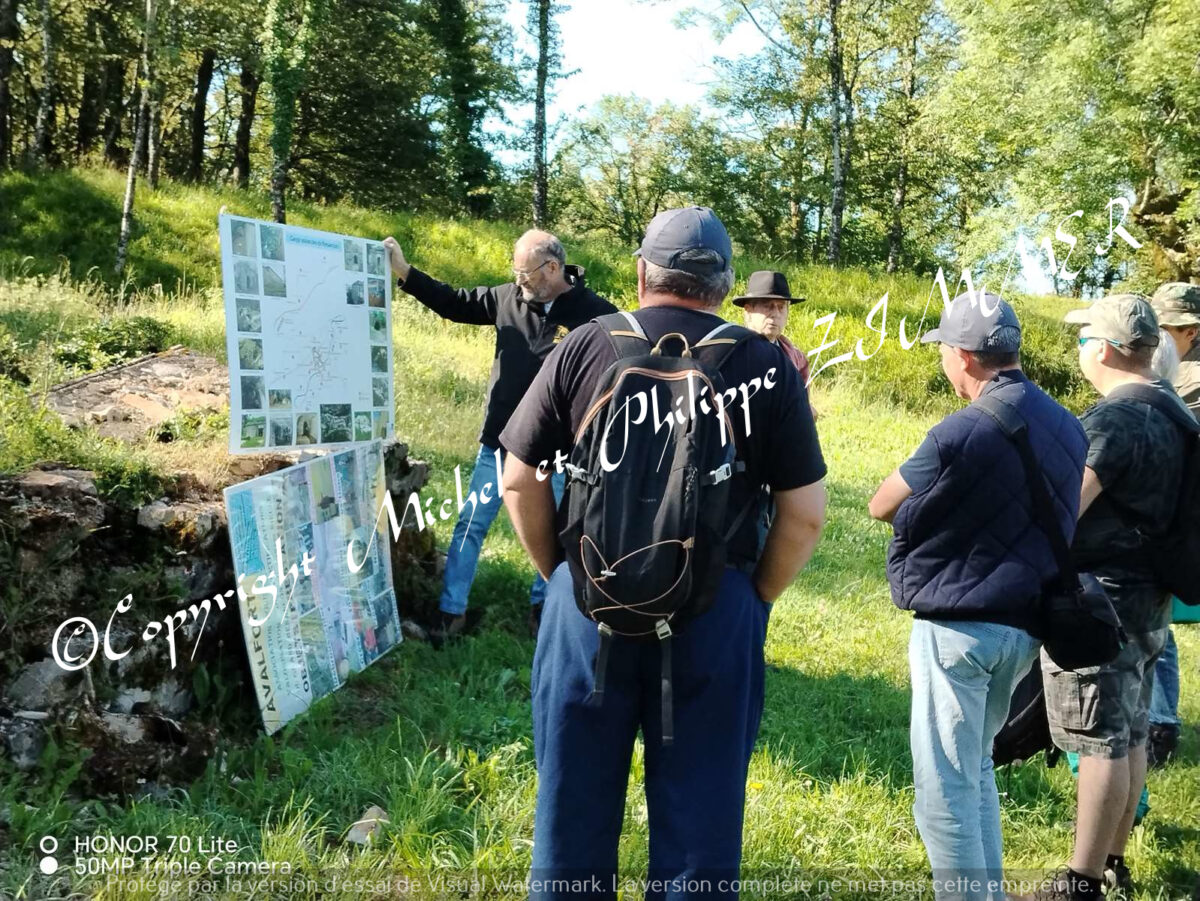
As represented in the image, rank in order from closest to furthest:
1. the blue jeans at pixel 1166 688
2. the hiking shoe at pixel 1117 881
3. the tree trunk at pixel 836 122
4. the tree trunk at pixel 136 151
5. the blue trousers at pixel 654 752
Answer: the blue trousers at pixel 654 752
the hiking shoe at pixel 1117 881
the blue jeans at pixel 1166 688
the tree trunk at pixel 136 151
the tree trunk at pixel 836 122

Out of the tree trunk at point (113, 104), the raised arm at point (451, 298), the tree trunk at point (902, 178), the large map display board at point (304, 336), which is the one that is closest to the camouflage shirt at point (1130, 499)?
the raised arm at point (451, 298)

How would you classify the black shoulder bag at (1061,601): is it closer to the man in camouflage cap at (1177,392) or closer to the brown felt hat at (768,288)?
the man in camouflage cap at (1177,392)

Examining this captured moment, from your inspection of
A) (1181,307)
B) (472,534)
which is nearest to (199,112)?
(472,534)

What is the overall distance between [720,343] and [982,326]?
1.09m

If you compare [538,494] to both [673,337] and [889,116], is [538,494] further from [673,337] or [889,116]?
[889,116]

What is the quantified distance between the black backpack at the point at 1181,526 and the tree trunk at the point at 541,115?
21770mm

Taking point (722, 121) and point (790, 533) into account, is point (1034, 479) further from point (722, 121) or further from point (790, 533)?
point (722, 121)

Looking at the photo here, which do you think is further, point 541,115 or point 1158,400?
point 541,115

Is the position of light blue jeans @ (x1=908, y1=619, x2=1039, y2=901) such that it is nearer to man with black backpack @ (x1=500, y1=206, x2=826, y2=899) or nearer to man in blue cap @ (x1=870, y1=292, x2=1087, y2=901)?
man in blue cap @ (x1=870, y1=292, x2=1087, y2=901)

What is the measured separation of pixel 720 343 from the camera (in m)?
2.28

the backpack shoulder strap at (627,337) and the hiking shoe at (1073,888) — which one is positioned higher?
the backpack shoulder strap at (627,337)

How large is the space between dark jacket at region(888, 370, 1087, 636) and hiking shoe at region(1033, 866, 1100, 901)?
3.43 ft

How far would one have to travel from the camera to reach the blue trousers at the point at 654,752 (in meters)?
2.25

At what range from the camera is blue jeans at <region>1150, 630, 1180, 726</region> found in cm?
417
